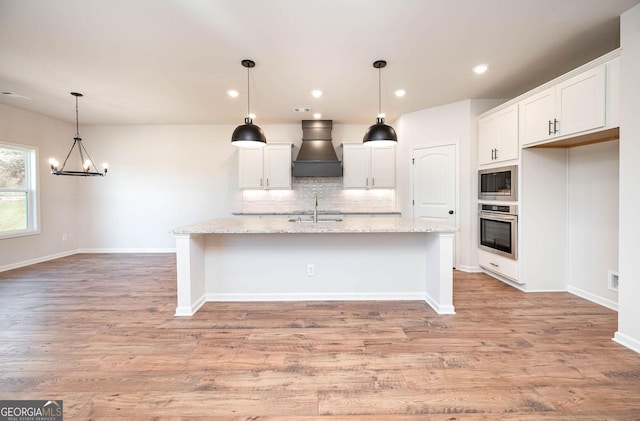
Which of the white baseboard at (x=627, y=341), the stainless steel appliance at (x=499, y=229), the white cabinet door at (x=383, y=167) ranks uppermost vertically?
the white cabinet door at (x=383, y=167)

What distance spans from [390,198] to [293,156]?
211cm

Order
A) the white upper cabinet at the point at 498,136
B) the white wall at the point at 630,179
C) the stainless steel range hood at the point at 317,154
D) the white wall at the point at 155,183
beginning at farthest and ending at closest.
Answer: the white wall at the point at 155,183 → the stainless steel range hood at the point at 317,154 → the white upper cabinet at the point at 498,136 → the white wall at the point at 630,179

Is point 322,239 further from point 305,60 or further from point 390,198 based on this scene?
point 390,198

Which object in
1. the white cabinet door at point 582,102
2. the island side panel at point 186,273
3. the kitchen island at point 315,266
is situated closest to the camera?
the white cabinet door at point 582,102

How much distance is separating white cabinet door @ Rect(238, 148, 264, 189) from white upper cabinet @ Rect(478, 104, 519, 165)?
3.63 m

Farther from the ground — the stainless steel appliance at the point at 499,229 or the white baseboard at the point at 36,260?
the stainless steel appliance at the point at 499,229

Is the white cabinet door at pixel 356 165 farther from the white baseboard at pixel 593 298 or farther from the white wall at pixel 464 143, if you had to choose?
the white baseboard at pixel 593 298

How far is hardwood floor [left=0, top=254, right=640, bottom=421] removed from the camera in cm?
149

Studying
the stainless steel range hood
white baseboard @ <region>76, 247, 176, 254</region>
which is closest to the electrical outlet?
the stainless steel range hood

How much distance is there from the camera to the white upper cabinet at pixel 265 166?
5.12 m

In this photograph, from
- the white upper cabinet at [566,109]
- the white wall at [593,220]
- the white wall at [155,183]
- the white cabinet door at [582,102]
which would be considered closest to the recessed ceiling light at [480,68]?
the white upper cabinet at [566,109]

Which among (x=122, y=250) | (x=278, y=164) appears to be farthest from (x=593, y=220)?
(x=122, y=250)

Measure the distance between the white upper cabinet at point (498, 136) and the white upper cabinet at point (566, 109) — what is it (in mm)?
126

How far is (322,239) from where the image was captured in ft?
9.69
